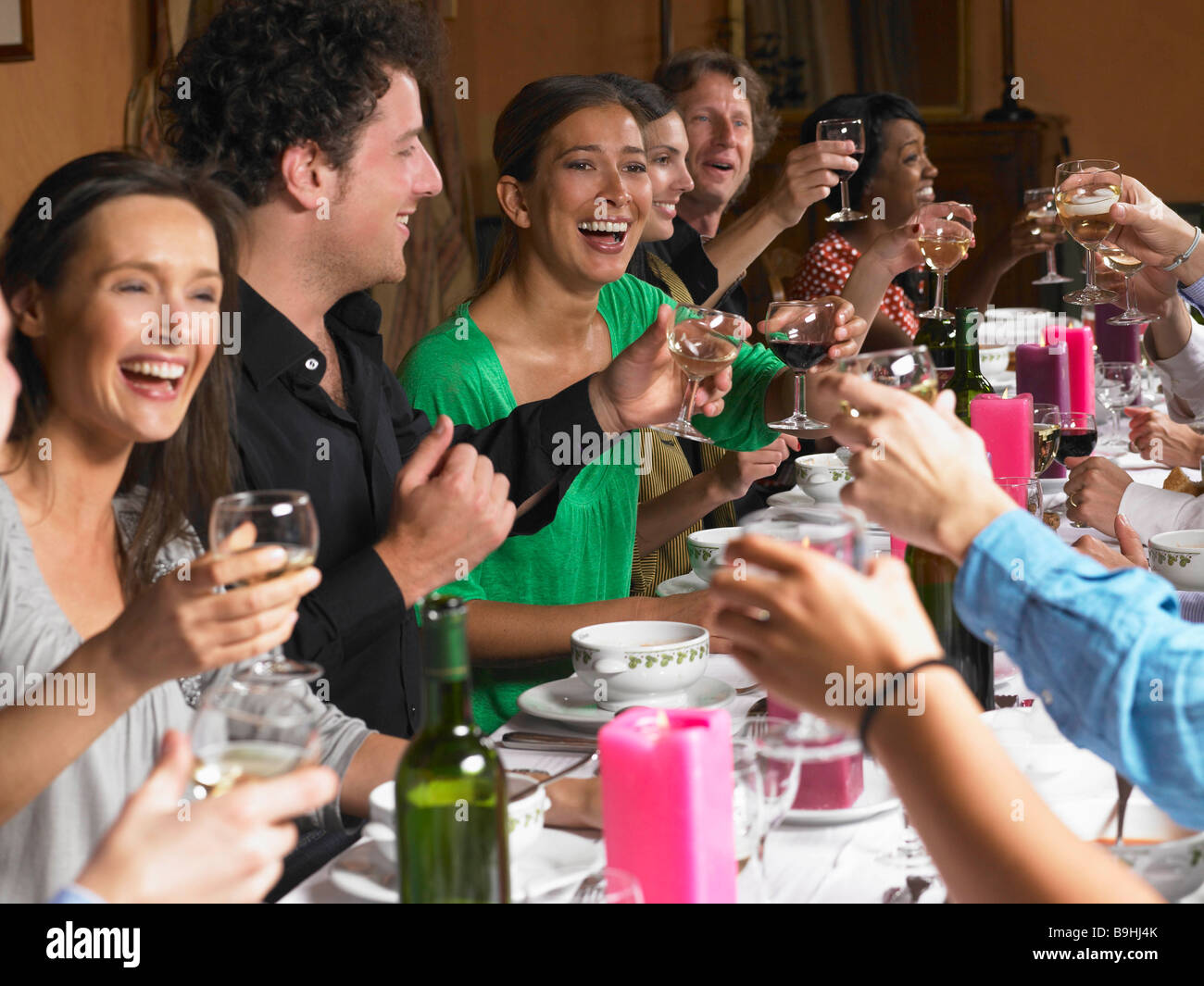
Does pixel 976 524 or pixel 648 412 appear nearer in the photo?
pixel 976 524

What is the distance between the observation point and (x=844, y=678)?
804 millimetres

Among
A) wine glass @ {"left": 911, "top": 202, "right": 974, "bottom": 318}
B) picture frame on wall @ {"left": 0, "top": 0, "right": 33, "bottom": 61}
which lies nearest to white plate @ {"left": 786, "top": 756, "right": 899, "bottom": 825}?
wine glass @ {"left": 911, "top": 202, "right": 974, "bottom": 318}

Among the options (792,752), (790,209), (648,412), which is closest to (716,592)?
(792,752)

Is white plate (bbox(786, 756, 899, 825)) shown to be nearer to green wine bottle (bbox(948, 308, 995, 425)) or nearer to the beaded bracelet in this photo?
the beaded bracelet

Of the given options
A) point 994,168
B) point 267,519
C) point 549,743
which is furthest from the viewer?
point 994,168

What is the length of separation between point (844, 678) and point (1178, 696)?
0.25 metres

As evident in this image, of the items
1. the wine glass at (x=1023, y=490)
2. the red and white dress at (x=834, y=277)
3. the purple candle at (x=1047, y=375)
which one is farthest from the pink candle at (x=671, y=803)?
the red and white dress at (x=834, y=277)

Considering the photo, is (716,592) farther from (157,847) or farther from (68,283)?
(68,283)

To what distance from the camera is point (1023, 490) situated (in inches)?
65.0

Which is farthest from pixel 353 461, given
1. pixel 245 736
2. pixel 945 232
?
pixel 945 232

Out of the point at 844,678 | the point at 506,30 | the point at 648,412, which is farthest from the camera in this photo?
the point at 506,30

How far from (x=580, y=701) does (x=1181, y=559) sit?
950 millimetres

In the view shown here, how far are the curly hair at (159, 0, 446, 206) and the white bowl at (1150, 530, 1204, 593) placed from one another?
4.32ft

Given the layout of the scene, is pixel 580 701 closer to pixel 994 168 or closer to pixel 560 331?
pixel 560 331
